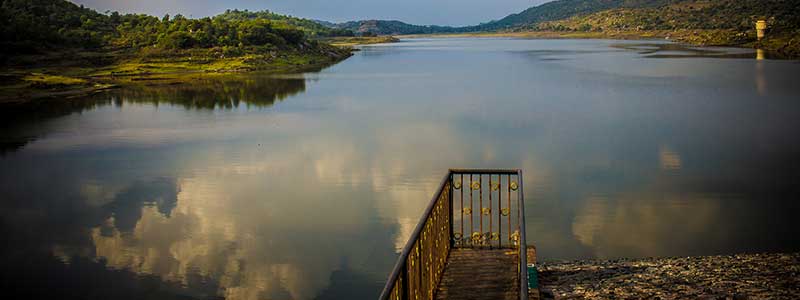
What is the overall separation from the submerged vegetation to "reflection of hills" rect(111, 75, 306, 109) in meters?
4.54

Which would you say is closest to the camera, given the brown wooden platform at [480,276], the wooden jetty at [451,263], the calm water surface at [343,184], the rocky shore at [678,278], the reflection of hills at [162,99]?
the wooden jetty at [451,263]

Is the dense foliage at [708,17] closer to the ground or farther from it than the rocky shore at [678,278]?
farther from it

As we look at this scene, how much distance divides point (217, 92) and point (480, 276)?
123ft

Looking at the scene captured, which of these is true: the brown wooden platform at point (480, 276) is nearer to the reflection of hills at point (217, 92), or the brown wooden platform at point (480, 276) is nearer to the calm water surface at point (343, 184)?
the calm water surface at point (343, 184)

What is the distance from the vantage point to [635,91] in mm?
35031

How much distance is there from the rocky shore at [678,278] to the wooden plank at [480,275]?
0.78 m

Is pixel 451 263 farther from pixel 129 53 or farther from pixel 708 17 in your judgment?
pixel 708 17

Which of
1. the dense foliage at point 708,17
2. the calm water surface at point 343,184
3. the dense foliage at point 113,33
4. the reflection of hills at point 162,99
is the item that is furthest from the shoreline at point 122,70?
the dense foliage at point 708,17

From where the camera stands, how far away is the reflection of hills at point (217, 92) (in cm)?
3603

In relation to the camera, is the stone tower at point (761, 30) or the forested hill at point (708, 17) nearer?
the stone tower at point (761, 30)

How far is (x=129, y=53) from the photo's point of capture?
69688mm

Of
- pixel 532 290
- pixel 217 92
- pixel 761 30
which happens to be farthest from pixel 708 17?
pixel 532 290

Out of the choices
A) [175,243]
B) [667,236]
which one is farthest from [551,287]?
[175,243]

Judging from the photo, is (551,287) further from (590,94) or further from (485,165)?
(590,94)
